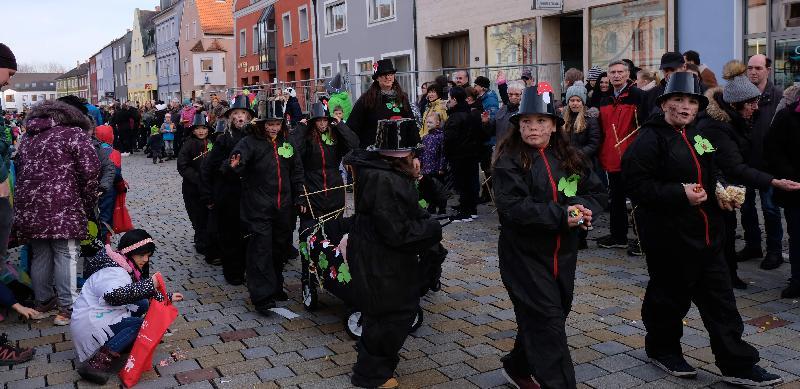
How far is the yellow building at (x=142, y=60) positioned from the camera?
71.2m

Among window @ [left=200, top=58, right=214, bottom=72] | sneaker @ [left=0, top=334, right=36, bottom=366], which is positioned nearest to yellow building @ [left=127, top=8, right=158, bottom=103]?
window @ [left=200, top=58, right=214, bottom=72]

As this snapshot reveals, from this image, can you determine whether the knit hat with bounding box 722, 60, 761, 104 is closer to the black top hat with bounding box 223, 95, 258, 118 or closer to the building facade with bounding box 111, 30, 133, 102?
the black top hat with bounding box 223, 95, 258, 118

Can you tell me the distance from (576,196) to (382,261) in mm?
1263

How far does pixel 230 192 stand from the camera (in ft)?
26.6

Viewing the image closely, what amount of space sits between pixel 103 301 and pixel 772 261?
6167mm

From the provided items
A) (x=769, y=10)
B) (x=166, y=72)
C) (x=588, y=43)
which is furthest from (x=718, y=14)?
(x=166, y=72)

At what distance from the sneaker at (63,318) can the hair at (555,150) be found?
4143mm

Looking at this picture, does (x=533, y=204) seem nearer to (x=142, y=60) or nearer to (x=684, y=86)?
(x=684, y=86)

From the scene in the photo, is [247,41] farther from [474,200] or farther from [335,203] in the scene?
[335,203]

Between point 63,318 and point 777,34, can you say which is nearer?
point 63,318

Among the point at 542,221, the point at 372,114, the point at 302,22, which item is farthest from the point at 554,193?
the point at 302,22

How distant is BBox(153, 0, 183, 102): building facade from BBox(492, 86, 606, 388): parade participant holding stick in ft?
195

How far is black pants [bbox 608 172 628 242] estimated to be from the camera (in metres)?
8.90

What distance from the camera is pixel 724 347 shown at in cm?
473
